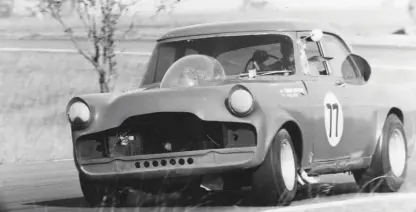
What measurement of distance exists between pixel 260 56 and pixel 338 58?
1.05m

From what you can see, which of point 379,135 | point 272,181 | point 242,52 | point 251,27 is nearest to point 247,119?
point 272,181

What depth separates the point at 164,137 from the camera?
27.3 feet

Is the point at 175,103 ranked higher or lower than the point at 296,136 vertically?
higher

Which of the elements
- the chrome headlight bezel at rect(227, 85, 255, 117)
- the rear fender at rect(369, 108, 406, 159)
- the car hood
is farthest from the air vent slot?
the rear fender at rect(369, 108, 406, 159)

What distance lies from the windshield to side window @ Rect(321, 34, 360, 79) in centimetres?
63

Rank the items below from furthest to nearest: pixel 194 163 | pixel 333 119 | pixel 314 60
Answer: pixel 314 60
pixel 333 119
pixel 194 163

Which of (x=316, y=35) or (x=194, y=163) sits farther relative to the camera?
(x=316, y=35)

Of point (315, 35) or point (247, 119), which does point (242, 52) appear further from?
point (247, 119)

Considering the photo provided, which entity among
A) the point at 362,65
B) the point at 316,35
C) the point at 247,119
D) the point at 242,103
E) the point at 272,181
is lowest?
the point at 272,181

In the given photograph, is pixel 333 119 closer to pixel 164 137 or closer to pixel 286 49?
pixel 286 49

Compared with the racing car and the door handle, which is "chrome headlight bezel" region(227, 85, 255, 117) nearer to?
the racing car

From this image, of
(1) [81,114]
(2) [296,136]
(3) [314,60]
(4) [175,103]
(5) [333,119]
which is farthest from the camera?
(3) [314,60]

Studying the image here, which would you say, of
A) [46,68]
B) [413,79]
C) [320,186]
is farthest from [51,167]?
[413,79]

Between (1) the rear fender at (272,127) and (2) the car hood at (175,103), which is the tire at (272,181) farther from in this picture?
(2) the car hood at (175,103)
